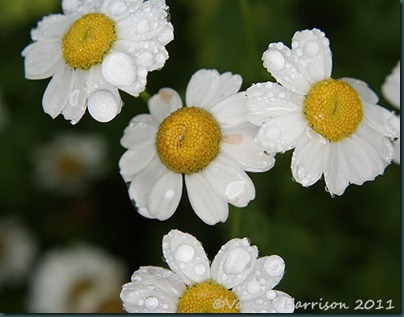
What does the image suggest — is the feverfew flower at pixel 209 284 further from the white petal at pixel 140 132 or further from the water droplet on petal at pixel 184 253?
the white petal at pixel 140 132

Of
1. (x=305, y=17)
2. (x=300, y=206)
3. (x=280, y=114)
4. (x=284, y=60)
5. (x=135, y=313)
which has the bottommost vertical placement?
(x=300, y=206)

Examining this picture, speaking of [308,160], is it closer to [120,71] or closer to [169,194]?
[169,194]

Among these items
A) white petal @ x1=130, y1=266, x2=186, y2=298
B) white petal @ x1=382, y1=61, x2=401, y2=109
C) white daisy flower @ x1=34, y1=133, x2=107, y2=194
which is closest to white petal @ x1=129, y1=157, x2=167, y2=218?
white petal @ x1=130, y1=266, x2=186, y2=298

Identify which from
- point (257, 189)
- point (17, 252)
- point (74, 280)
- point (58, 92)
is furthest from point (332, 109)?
point (17, 252)

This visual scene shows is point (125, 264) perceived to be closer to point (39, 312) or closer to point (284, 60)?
point (39, 312)

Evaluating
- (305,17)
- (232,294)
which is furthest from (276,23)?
(232,294)

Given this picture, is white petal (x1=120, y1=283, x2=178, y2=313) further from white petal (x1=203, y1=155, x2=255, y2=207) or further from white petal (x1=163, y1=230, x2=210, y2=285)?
white petal (x1=203, y1=155, x2=255, y2=207)
